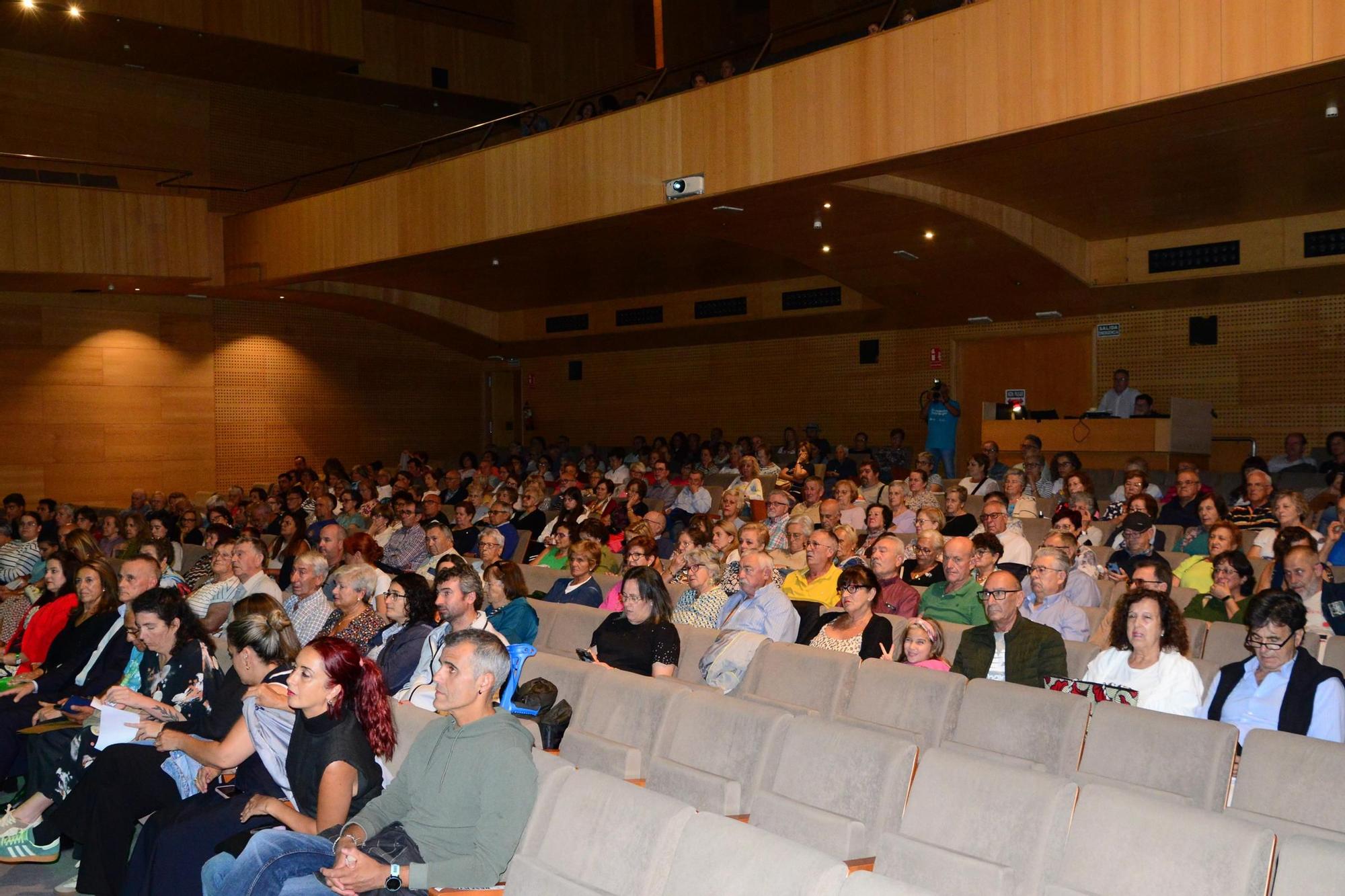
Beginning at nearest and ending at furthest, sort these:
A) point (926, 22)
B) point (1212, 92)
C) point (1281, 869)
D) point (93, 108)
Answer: point (1281, 869), point (1212, 92), point (926, 22), point (93, 108)

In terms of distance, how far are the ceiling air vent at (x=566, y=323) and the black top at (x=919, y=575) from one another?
32.5ft

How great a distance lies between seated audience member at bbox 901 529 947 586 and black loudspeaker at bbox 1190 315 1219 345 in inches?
235

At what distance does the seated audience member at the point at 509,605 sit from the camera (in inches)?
186

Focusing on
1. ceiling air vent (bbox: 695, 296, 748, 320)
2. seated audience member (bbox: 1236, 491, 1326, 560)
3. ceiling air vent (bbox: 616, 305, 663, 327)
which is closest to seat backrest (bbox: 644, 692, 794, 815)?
seated audience member (bbox: 1236, 491, 1326, 560)

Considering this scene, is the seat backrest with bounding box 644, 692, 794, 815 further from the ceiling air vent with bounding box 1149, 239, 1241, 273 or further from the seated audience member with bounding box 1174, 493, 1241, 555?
the ceiling air vent with bounding box 1149, 239, 1241, 273

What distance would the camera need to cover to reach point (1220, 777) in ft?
8.94

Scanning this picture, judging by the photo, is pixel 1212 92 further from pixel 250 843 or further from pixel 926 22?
pixel 250 843

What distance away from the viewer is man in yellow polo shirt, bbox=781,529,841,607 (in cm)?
505

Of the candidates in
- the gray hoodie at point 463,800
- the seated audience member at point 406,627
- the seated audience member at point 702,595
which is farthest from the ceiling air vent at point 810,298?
the gray hoodie at point 463,800

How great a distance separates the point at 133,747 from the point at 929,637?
2.64m

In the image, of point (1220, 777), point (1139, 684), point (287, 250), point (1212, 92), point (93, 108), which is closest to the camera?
point (1220, 777)

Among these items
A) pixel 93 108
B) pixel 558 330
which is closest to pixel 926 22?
pixel 558 330

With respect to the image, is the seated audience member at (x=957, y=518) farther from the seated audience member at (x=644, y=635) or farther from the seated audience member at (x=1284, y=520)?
the seated audience member at (x=644, y=635)

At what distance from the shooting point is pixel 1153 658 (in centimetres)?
354
